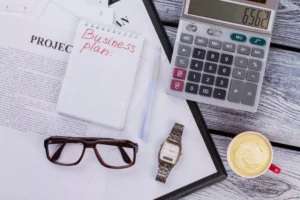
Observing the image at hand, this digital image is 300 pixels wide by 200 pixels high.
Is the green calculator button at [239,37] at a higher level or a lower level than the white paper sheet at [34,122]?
higher

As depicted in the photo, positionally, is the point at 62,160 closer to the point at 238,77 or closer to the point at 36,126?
the point at 36,126

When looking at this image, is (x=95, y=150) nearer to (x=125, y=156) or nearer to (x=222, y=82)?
(x=125, y=156)

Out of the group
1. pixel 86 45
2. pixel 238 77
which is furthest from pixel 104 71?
pixel 238 77

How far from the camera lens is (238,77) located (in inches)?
24.2

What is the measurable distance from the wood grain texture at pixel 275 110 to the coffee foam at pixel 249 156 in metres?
0.03

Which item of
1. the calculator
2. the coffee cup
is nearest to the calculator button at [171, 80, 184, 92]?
the calculator

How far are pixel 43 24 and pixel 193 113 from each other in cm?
25

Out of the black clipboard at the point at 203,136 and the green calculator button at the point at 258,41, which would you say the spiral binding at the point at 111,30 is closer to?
the black clipboard at the point at 203,136

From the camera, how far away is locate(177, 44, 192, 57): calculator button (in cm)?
62

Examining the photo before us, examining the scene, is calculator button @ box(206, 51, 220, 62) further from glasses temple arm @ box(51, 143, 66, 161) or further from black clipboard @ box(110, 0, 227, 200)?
glasses temple arm @ box(51, 143, 66, 161)

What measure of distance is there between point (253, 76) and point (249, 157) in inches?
4.3

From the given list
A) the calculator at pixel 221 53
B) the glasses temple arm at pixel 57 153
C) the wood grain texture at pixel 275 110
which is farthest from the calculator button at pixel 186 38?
the glasses temple arm at pixel 57 153

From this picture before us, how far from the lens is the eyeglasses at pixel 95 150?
63 cm

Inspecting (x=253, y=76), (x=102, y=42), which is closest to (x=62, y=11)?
(x=102, y=42)
